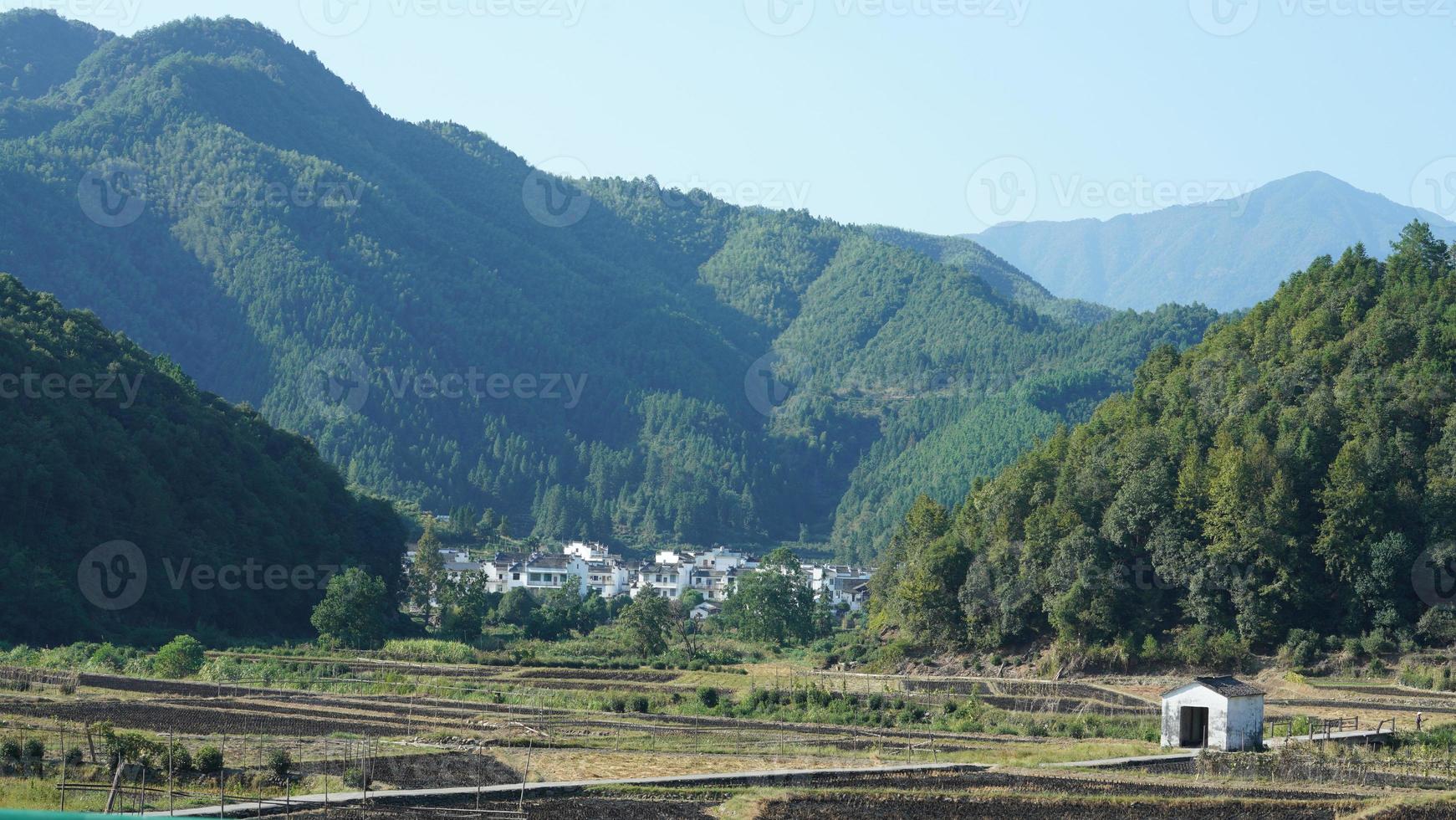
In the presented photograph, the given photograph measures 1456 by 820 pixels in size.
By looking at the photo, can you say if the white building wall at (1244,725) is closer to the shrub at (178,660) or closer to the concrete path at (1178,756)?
the concrete path at (1178,756)

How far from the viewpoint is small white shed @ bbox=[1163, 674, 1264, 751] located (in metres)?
38.5

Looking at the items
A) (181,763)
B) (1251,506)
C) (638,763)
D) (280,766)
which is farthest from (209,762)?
(1251,506)

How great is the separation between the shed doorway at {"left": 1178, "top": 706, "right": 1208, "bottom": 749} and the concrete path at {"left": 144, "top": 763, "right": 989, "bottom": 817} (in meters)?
6.83

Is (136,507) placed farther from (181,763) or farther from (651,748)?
(181,763)

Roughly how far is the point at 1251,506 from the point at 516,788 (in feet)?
141

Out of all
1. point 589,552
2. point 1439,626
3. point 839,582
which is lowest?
point 839,582

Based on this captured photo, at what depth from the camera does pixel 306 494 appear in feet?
295

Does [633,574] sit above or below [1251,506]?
below

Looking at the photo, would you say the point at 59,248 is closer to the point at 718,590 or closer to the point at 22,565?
the point at 718,590

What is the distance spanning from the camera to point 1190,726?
4044 centimetres

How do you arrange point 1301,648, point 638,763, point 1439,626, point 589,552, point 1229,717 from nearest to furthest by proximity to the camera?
point 638,763 < point 1229,717 < point 1439,626 < point 1301,648 < point 589,552

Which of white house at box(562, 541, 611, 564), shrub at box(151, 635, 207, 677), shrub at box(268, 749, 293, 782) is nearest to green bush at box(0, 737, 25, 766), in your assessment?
shrub at box(268, 749, 293, 782)

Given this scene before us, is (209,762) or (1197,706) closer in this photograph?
(209,762)

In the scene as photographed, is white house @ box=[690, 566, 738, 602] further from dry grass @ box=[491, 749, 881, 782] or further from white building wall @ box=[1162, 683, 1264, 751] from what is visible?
dry grass @ box=[491, 749, 881, 782]
